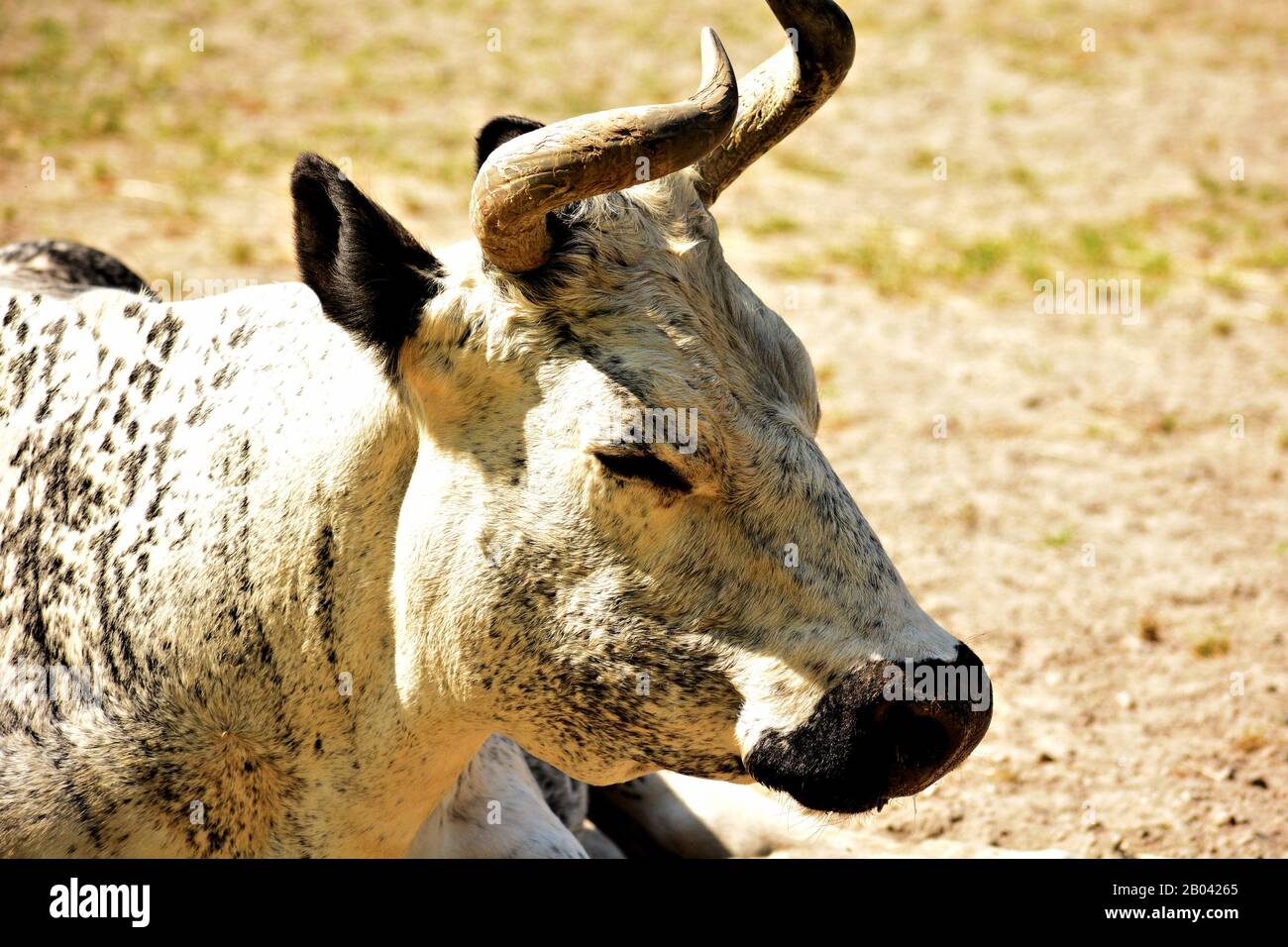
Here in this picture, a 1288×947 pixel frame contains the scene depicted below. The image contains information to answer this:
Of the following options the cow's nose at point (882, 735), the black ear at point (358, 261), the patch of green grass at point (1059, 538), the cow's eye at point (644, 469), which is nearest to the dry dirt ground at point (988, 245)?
the patch of green grass at point (1059, 538)

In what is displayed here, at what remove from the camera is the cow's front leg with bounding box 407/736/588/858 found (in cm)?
361

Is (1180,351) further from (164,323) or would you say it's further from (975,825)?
(164,323)

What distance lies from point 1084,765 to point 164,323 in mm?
3552

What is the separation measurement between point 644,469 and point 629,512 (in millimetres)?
97

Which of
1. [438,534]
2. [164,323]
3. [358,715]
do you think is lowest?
[358,715]

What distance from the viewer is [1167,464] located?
7.16 metres

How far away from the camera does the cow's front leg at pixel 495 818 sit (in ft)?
11.8

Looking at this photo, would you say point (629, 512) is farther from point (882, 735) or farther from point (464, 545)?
point (882, 735)

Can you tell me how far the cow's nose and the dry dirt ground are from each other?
151 centimetres

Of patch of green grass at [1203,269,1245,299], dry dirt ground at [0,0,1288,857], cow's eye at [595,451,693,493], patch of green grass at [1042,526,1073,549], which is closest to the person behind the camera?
cow's eye at [595,451,693,493]

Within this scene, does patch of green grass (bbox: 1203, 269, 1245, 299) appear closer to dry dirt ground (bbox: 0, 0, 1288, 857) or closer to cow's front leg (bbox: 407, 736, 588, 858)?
dry dirt ground (bbox: 0, 0, 1288, 857)

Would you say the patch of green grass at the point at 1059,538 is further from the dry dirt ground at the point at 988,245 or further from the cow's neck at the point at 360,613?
the cow's neck at the point at 360,613

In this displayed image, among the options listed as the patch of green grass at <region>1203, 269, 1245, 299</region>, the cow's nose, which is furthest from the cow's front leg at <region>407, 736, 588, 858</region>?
the patch of green grass at <region>1203, 269, 1245, 299</region>
